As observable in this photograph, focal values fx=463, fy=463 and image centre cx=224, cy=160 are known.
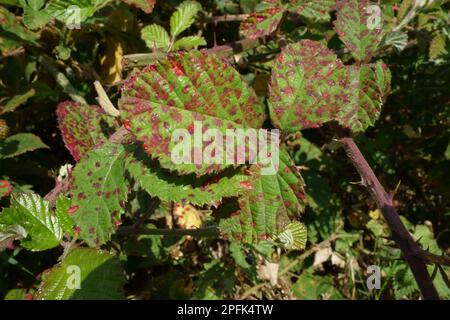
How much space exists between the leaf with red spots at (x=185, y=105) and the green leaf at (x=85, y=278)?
1.29ft

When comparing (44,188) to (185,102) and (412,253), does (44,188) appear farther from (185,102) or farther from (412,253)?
(412,253)

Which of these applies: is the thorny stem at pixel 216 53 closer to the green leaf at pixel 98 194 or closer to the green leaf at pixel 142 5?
the green leaf at pixel 142 5

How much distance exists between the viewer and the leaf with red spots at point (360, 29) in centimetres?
130

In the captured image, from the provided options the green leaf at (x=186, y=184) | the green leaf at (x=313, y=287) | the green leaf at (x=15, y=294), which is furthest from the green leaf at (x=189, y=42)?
the green leaf at (x=313, y=287)

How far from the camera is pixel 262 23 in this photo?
1.45 meters

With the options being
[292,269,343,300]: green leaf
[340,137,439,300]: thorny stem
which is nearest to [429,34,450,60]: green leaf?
[340,137,439,300]: thorny stem

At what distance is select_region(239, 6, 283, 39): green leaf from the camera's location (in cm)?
143

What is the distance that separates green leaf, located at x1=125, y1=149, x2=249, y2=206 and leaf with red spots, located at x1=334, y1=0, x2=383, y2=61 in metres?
0.56

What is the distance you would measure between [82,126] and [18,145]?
0.30 metres

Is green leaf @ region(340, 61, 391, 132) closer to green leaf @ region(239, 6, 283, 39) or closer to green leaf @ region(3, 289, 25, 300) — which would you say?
green leaf @ region(239, 6, 283, 39)

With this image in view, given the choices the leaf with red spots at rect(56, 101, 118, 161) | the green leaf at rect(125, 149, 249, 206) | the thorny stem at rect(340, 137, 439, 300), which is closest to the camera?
the thorny stem at rect(340, 137, 439, 300)

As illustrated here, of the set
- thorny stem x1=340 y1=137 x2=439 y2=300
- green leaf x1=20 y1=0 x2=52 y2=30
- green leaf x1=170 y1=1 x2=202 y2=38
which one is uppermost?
green leaf x1=20 y1=0 x2=52 y2=30

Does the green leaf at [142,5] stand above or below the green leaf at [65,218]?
above
